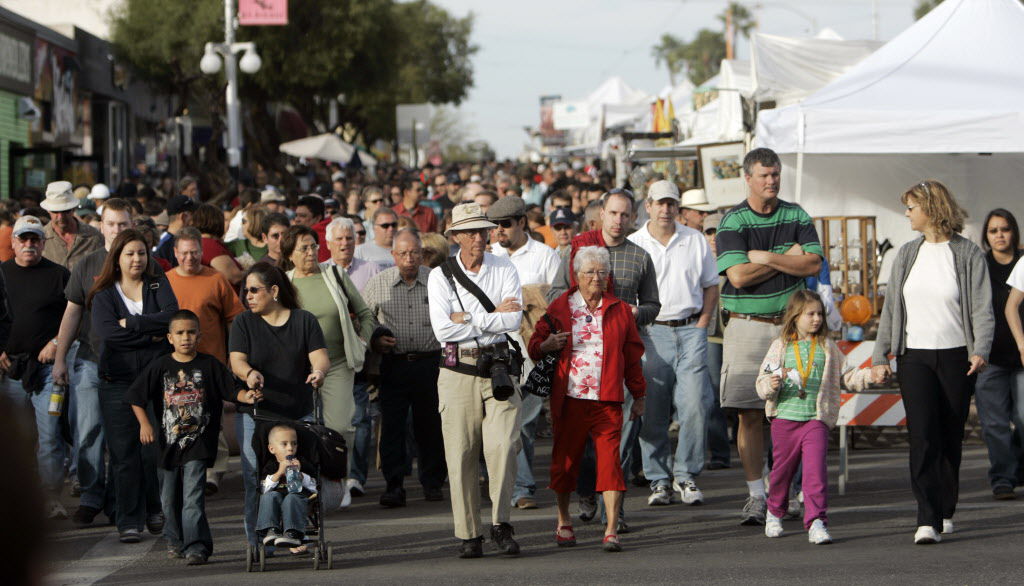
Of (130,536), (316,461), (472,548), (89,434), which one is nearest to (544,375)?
(472,548)

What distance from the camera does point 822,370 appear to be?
7.95 m

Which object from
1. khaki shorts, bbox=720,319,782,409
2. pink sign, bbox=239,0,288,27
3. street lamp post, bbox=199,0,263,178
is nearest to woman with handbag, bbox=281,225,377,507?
khaki shorts, bbox=720,319,782,409

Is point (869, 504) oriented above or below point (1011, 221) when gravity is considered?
below

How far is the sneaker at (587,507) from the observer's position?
881cm

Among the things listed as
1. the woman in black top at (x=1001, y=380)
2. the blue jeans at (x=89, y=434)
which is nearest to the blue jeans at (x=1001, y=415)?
the woman in black top at (x=1001, y=380)

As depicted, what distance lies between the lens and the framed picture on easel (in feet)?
53.9

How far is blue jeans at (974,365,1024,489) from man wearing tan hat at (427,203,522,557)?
12.1ft

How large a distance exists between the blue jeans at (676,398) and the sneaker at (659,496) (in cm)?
4

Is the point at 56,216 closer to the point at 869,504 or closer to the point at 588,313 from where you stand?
the point at 588,313

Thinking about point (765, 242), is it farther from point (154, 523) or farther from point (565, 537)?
point (154, 523)

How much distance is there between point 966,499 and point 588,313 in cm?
328

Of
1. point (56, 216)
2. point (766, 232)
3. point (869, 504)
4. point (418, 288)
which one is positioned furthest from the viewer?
point (56, 216)

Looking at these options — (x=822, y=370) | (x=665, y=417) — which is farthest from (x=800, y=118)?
(x=822, y=370)

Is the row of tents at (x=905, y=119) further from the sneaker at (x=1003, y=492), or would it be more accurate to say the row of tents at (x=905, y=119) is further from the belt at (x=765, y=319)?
the belt at (x=765, y=319)
